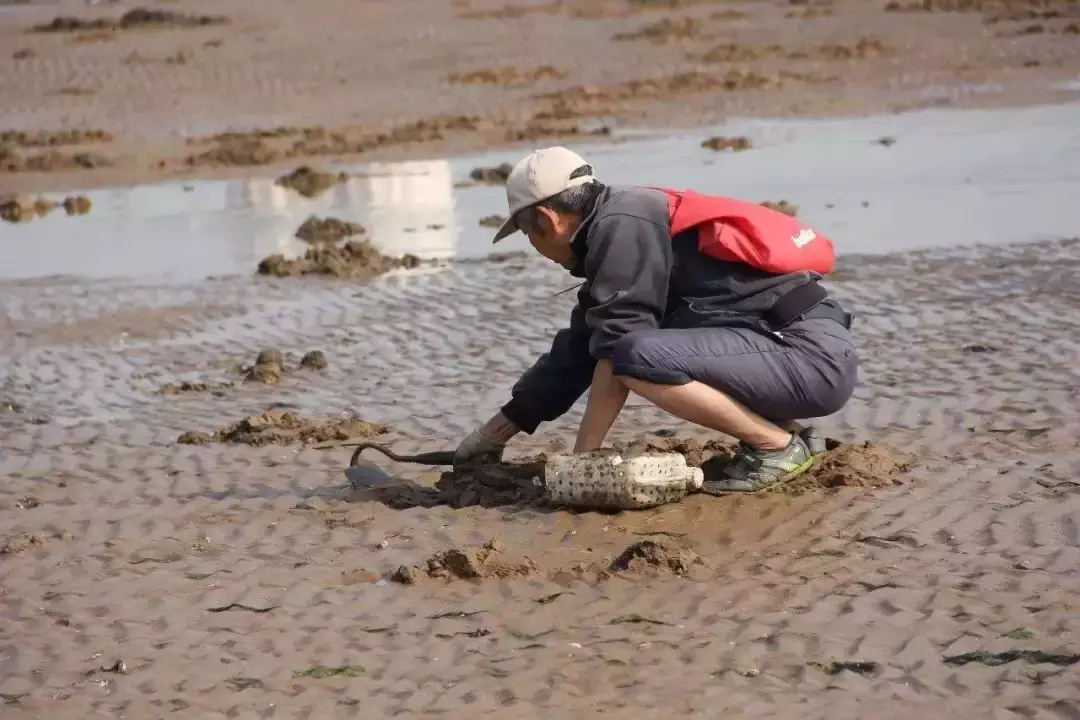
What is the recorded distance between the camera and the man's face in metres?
5.28

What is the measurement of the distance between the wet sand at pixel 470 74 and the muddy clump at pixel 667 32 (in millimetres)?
42

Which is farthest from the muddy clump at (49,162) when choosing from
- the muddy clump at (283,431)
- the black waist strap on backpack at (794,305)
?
the black waist strap on backpack at (794,305)

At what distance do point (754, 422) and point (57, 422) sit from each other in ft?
11.7

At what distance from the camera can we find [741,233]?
17.1 feet

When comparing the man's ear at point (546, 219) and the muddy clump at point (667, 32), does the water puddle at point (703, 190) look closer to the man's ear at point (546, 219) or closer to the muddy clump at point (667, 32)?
the man's ear at point (546, 219)

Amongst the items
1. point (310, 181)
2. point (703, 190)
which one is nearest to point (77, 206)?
point (310, 181)

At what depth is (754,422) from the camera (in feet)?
17.9

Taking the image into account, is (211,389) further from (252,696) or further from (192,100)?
(192,100)

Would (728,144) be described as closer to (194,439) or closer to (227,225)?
(227,225)

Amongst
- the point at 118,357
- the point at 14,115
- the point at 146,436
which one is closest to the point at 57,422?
the point at 146,436

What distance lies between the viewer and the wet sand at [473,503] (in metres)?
4.23

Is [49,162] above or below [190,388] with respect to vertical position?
above

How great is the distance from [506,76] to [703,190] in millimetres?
8694

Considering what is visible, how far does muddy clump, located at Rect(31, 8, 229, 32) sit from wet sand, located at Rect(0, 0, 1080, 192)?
0.85 feet
